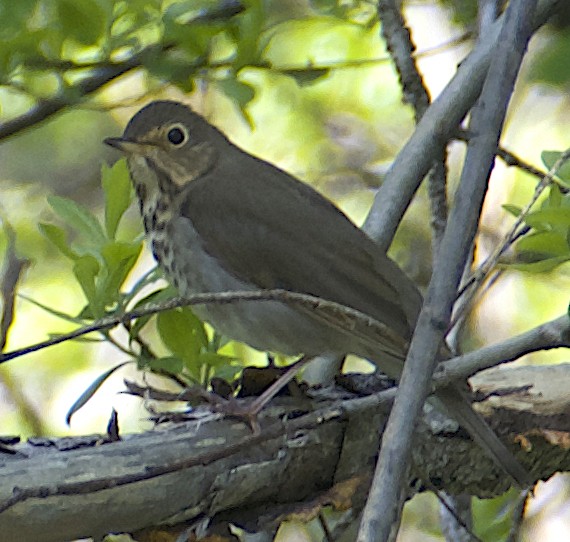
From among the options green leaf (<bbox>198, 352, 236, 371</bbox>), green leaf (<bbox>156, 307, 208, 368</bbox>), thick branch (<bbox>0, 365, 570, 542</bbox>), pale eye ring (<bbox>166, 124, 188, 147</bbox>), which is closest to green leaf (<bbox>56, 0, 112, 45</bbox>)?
pale eye ring (<bbox>166, 124, 188, 147</bbox>)

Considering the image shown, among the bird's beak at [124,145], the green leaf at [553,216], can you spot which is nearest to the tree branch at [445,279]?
the green leaf at [553,216]

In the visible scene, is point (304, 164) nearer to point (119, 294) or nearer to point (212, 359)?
point (212, 359)

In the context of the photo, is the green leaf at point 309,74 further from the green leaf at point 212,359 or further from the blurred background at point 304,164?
the green leaf at point 212,359

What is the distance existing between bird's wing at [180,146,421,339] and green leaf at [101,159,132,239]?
0.47m

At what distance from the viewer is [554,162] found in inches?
88.9

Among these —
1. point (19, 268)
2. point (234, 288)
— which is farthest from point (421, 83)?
point (19, 268)

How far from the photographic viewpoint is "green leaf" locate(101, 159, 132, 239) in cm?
247

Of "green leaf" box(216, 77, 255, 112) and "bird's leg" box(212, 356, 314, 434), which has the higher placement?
"green leaf" box(216, 77, 255, 112)

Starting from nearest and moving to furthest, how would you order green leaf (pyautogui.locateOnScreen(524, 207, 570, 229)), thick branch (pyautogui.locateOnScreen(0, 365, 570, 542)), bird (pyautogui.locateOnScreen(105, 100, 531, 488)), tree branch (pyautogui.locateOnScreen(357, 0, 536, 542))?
1. tree branch (pyautogui.locateOnScreen(357, 0, 536, 542))
2. thick branch (pyautogui.locateOnScreen(0, 365, 570, 542))
3. green leaf (pyautogui.locateOnScreen(524, 207, 570, 229))
4. bird (pyautogui.locateOnScreen(105, 100, 531, 488))

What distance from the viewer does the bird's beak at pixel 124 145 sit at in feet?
10.1

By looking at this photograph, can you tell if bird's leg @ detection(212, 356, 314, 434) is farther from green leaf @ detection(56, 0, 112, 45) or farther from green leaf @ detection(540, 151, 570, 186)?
green leaf @ detection(56, 0, 112, 45)

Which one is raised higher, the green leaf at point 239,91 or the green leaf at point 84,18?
the green leaf at point 84,18

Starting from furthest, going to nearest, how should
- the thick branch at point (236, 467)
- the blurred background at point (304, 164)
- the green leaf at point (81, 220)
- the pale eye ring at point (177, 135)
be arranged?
1. the blurred background at point (304, 164)
2. the pale eye ring at point (177, 135)
3. the green leaf at point (81, 220)
4. the thick branch at point (236, 467)

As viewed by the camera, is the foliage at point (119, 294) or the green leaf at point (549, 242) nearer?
the green leaf at point (549, 242)
